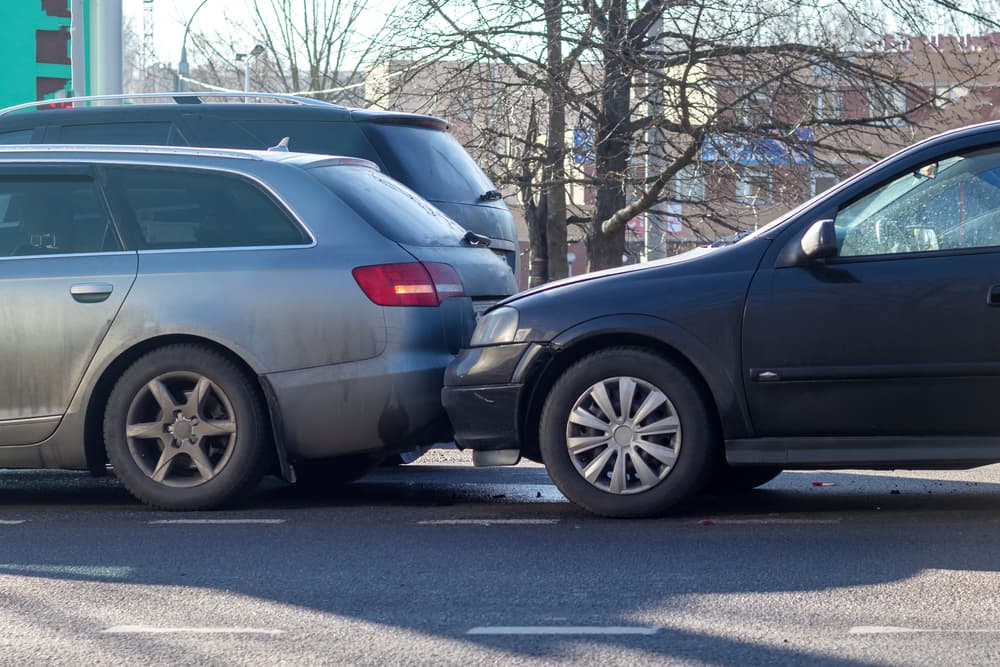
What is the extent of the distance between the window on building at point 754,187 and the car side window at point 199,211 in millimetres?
10239

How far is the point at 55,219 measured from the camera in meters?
7.23

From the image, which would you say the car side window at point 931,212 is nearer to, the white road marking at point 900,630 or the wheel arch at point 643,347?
the wheel arch at point 643,347

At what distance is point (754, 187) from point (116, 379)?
37.4 feet

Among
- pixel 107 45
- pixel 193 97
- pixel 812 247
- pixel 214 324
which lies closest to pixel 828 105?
pixel 107 45

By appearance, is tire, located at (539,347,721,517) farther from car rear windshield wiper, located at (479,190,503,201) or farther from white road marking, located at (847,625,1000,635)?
car rear windshield wiper, located at (479,190,503,201)

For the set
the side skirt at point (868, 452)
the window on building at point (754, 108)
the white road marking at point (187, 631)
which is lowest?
the white road marking at point (187, 631)

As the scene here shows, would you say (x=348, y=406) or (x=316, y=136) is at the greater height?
(x=316, y=136)

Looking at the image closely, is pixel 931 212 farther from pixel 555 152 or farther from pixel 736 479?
pixel 555 152

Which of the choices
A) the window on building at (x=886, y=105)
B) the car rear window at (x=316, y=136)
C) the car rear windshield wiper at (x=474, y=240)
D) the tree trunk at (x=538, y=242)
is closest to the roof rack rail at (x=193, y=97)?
the car rear window at (x=316, y=136)

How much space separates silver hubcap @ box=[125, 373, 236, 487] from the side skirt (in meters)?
2.27

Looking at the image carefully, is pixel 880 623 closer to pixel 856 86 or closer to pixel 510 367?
pixel 510 367

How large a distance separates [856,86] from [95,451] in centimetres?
1139

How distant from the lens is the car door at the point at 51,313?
22.8ft

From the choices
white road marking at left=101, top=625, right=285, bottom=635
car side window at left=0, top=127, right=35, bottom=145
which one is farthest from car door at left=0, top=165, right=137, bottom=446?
car side window at left=0, top=127, right=35, bottom=145
